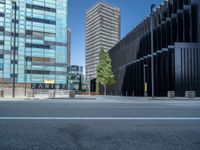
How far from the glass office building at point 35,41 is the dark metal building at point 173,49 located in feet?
130

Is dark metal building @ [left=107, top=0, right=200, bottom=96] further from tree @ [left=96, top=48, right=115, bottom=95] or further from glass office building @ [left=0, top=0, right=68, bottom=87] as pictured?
glass office building @ [left=0, top=0, right=68, bottom=87]

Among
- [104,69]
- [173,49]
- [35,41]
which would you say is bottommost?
[104,69]

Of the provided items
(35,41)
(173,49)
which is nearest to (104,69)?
(173,49)

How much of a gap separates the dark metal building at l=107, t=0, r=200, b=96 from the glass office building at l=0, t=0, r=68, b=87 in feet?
130

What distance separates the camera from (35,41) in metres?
91.2

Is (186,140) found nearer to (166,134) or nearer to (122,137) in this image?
(166,134)

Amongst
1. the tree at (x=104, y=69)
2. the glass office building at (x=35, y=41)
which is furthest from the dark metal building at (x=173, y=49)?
the glass office building at (x=35, y=41)

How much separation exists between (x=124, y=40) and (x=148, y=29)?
64.3 feet

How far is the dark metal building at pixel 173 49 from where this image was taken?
39.8 m

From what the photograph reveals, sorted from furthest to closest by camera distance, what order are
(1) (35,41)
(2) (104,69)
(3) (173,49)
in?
(1) (35,41) → (2) (104,69) → (3) (173,49)

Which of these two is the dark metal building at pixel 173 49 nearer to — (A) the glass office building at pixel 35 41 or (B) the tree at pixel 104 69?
(B) the tree at pixel 104 69

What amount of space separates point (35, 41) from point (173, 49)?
2366 inches

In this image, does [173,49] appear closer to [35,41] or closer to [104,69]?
[104,69]

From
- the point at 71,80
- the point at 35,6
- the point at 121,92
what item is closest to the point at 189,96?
the point at 121,92
